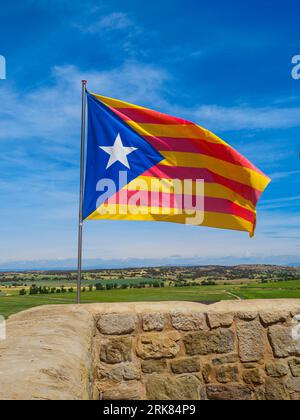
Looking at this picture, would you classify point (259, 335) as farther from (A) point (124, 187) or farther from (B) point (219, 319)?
(A) point (124, 187)

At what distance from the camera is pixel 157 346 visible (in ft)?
17.9

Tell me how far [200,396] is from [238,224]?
8.79ft

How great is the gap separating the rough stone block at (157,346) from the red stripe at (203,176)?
8.04ft

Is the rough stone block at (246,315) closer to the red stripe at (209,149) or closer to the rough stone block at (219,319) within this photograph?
the rough stone block at (219,319)

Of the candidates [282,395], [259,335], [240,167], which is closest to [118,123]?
[240,167]

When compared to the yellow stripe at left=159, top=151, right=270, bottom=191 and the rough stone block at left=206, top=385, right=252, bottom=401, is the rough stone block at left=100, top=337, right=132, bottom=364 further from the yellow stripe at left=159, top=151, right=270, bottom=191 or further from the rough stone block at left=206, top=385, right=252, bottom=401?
the yellow stripe at left=159, top=151, right=270, bottom=191

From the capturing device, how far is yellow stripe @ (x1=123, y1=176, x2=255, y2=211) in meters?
6.73

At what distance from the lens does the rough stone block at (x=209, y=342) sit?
18.2 ft

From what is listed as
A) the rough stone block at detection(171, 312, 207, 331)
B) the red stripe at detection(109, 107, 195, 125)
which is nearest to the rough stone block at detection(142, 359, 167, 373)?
the rough stone block at detection(171, 312, 207, 331)

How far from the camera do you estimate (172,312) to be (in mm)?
5578

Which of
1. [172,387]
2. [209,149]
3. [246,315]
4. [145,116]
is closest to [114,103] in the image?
[145,116]

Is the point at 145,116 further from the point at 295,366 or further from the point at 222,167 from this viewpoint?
the point at 295,366

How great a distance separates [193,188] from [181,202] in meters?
0.36

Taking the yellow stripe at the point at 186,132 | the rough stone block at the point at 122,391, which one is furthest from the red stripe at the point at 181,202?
the rough stone block at the point at 122,391
